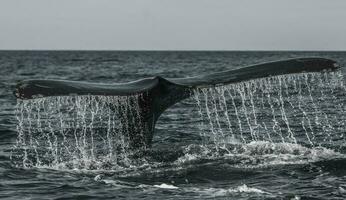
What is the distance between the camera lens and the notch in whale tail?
7762 mm

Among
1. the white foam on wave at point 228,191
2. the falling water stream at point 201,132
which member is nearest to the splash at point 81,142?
the falling water stream at point 201,132

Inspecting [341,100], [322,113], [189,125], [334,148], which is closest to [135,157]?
[334,148]

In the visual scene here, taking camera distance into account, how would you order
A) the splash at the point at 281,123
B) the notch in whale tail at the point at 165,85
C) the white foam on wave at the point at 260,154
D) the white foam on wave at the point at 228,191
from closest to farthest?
the white foam on wave at the point at 228,191, the notch in whale tail at the point at 165,85, the white foam on wave at the point at 260,154, the splash at the point at 281,123

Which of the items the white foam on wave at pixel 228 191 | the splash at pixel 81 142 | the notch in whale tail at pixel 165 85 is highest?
the notch in whale tail at pixel 165 85

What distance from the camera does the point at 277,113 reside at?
1806cm

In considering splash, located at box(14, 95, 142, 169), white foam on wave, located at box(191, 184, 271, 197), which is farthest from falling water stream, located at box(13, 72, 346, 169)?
white foam on wave, located at box(191, 184, 271, 197)

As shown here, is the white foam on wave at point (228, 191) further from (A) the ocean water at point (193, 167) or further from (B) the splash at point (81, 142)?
(B) the splash at point (81, 142)

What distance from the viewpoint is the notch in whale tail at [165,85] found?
7.76m

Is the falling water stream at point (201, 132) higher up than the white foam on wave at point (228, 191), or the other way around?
the falling water stream at point (201, 132)

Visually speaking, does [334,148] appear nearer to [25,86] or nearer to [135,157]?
[135,157]

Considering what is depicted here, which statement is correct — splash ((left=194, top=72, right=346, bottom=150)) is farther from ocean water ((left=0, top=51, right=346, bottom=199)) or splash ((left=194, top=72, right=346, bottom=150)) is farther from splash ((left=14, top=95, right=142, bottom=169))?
splash ((left=14, top=95, right=142, bottom=169))

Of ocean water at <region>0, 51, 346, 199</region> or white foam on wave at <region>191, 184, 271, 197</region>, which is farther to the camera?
ocean water at <region>0, 51, 346, 199</region>

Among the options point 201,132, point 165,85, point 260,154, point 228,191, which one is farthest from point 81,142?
point 228,191

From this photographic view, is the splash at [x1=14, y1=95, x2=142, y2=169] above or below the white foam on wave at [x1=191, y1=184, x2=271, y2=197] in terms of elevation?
above
